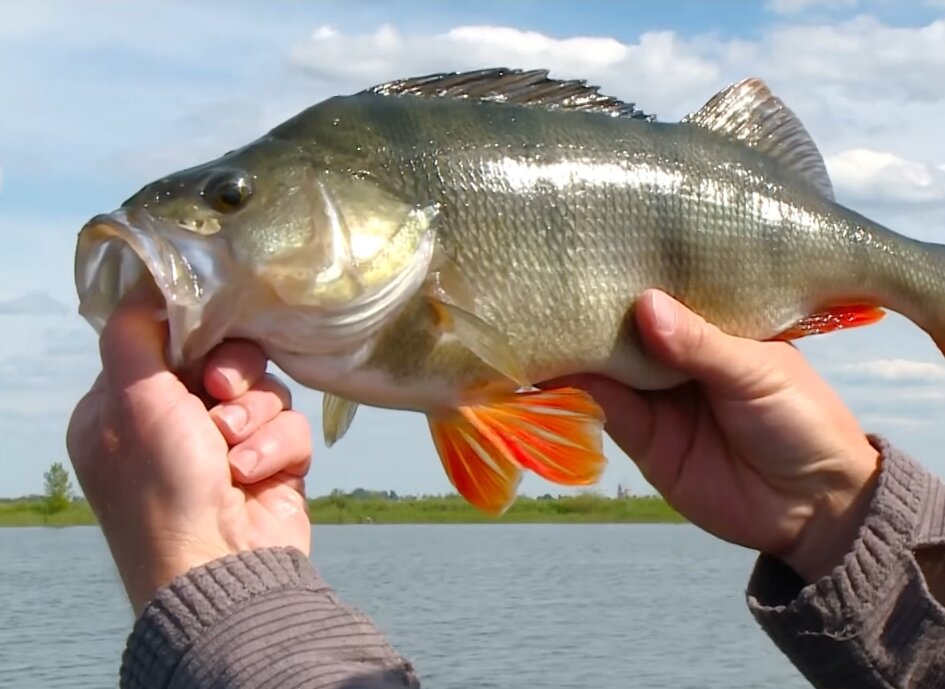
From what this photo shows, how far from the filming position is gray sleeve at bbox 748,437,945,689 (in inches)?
133

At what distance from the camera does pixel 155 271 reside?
2734 mm

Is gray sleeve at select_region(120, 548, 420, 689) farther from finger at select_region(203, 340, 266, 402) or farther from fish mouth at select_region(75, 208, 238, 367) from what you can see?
fish mouth at select_region(75, 208, 238, 367)

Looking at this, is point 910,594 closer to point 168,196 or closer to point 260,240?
point 260,240

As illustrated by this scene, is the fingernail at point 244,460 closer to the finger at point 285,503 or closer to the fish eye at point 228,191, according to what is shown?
the finger at point 285,503

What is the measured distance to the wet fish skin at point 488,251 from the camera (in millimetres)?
2979

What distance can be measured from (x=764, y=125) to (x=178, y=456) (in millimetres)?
2161

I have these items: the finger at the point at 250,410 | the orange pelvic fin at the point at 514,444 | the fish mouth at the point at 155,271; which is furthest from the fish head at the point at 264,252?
the orange pelvic fin at the point at 514,444

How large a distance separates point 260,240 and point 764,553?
70.5 inches

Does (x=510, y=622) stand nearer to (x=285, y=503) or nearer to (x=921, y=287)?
(x=921, y=287)

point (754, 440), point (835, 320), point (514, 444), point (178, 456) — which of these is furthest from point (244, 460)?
point (835, 320)

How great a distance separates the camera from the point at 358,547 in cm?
6575

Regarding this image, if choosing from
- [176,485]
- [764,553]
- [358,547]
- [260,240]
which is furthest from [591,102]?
[358,547]

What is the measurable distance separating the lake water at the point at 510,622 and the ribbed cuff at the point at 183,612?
58 cm

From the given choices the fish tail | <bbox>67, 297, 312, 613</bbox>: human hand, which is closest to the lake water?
<bbox>67, 297, 312, 613</bbox>: human hand
